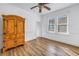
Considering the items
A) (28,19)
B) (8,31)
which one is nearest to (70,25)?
(28,19)

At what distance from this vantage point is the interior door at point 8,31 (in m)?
3.07

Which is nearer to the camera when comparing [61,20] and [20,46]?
[61,20]

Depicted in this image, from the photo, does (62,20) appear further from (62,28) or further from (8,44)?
(8,44)

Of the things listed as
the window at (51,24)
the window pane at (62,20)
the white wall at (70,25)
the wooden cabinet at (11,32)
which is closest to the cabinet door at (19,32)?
the wooden cabinet at (11,32)

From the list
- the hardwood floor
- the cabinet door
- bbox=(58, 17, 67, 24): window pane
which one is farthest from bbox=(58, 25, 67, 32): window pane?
the cabinet door

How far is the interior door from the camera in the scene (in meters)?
3.07

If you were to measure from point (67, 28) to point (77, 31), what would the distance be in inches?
12.1

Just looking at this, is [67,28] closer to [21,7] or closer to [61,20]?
[61,20]

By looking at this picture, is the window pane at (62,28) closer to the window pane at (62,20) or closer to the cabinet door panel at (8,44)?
the window pane at (62,20)

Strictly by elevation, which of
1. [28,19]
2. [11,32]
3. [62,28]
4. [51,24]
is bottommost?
[11,32]

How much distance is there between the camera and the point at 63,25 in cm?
267

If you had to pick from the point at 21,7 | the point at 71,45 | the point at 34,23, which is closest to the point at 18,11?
the point at 21,7

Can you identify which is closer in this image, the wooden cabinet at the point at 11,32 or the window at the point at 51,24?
the window at the point at 51,24

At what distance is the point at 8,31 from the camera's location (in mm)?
3189
